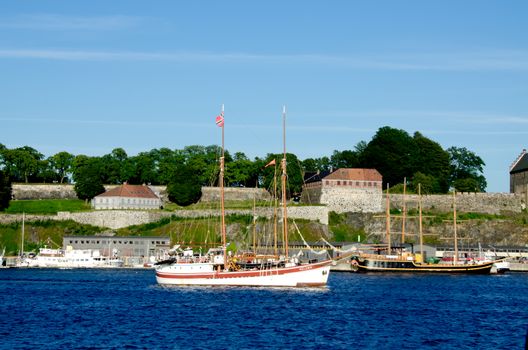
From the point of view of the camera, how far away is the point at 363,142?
175250 mm

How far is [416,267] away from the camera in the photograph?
352ft

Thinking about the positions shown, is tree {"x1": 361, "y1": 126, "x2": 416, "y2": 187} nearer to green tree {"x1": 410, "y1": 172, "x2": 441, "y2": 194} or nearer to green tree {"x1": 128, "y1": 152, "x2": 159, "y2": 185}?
green tree {"x1": 410, "y1": 172, "x2": 441, "y2": 194}

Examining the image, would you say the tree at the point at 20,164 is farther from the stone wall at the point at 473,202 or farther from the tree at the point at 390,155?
the stone wall at the point at 473,202

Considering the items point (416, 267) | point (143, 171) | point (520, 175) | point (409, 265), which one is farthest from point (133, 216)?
point (520, 175)

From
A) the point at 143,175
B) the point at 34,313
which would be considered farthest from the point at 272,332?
the point at 143,175

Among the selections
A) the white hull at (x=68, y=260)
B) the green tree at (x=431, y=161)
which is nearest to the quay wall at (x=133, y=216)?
the white hull at (x=68, y=260)

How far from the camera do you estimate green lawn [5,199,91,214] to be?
134 meters

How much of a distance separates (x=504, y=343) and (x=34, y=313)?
28899 millimetres

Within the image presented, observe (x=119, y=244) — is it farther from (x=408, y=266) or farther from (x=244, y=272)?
(x=244, y=272)

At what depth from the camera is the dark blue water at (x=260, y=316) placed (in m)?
47.6

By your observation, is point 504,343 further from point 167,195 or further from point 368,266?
point 167,195

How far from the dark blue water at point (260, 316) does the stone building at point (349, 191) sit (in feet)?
157

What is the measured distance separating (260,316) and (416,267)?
174 feet

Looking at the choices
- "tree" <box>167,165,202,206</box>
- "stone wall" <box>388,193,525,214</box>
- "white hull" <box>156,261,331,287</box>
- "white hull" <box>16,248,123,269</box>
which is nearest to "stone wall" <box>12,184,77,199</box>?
"tree" <box>167,165,202,206</box>
